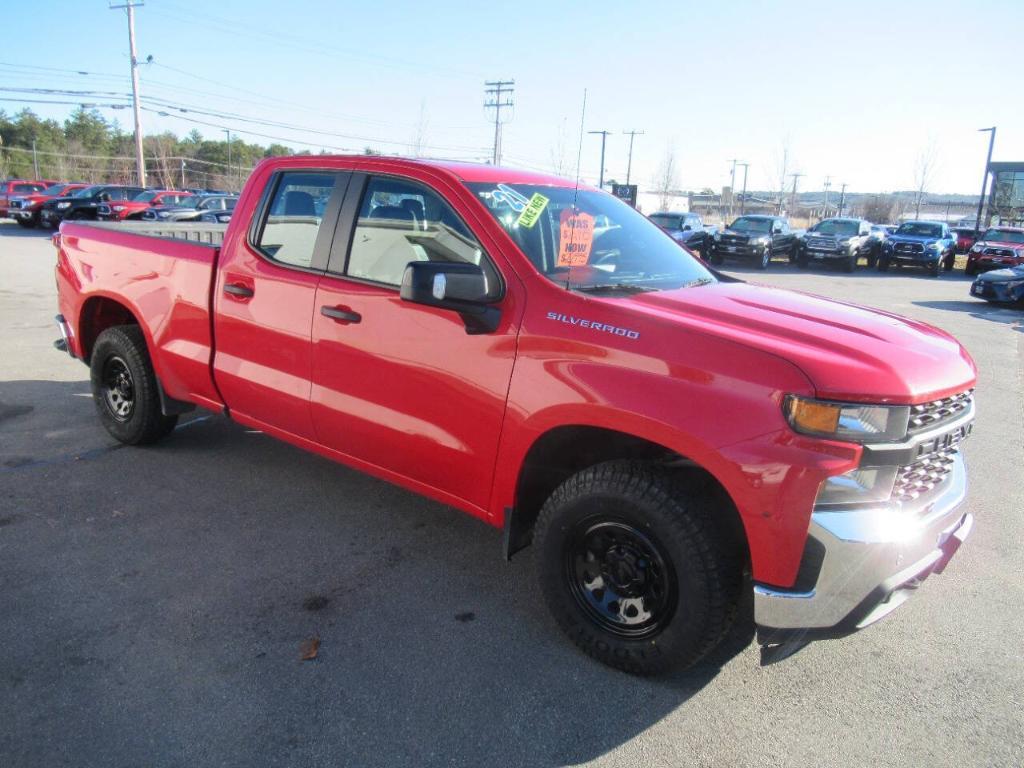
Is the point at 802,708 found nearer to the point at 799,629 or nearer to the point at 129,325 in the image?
the point at 799,629

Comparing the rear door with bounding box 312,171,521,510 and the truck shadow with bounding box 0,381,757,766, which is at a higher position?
the rear door with bounding box 312,171,521,510

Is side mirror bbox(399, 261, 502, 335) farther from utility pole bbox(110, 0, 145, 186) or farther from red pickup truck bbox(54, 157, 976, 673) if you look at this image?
utility pole bbox(110, 0, 145, 186)

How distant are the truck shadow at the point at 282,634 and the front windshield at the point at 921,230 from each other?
91.5 ft

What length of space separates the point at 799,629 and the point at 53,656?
2757 millimetres

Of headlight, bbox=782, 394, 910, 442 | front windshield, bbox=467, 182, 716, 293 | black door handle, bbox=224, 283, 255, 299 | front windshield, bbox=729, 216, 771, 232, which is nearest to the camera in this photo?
headlight, bbox=782, 394, 910, 442

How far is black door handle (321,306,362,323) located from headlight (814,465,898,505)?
2106mm

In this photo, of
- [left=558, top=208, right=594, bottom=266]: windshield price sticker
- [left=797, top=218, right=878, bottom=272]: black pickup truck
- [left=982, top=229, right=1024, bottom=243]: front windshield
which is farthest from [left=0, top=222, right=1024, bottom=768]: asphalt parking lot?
[left=982, top=229, right=1024, bottom=243]: front windshield

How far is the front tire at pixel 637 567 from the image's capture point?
2.63 meters

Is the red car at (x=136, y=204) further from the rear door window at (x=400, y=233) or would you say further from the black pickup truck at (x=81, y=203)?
the rear door window at (x=400, y=233)

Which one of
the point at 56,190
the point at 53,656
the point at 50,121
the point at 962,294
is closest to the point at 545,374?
the point at 53,656

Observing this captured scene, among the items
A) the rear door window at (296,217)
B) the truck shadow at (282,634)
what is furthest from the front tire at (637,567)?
the rear door window at (296,217)

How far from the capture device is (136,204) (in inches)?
1045

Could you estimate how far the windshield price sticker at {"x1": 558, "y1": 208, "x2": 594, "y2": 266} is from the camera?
334 cm

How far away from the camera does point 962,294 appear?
20.0 metres
